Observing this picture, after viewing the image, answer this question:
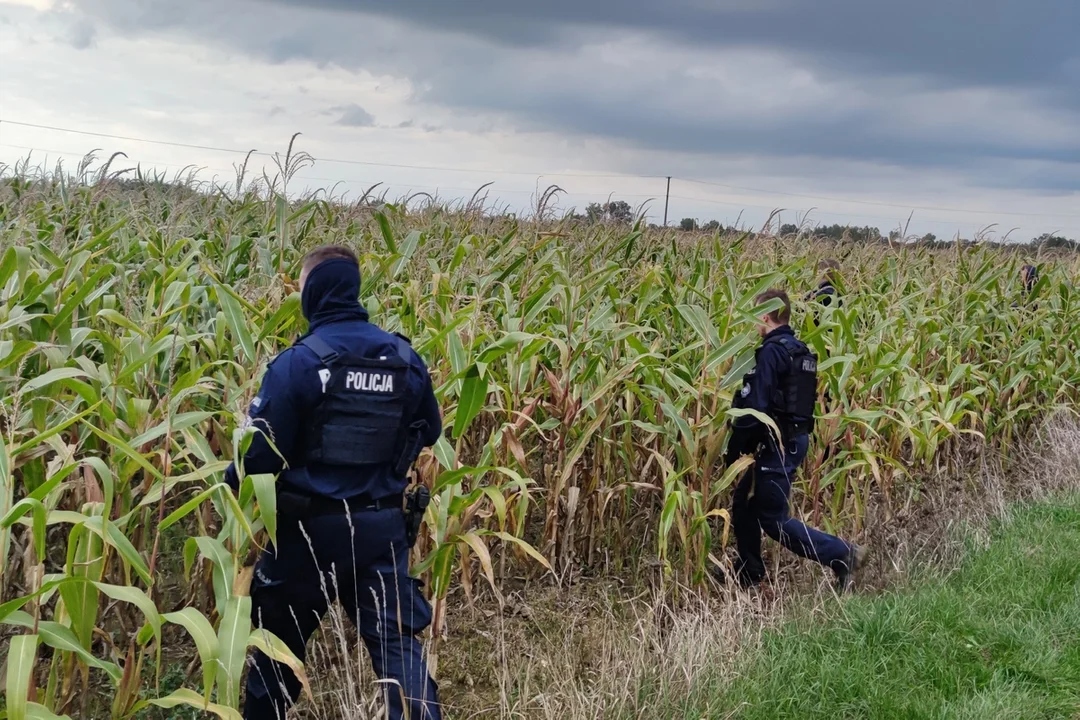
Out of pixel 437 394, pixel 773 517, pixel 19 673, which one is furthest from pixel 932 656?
pixel 19 673

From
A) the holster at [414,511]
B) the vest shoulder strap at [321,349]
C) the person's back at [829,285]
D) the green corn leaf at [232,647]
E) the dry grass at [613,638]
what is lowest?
the dry grass at [613,638]

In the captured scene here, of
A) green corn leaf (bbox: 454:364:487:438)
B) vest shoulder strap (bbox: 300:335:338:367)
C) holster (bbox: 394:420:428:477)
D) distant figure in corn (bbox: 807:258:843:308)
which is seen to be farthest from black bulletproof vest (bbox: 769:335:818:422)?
vest shoulder strap (bbox: 300:335:338:367)

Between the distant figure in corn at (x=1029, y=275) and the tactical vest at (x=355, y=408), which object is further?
the distant figure in corn at (x=1029, y=275)

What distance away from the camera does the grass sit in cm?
344

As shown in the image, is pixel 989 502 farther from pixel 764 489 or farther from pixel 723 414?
pixel 723 414

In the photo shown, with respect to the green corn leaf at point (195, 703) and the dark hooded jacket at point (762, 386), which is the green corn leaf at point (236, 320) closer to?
the green corn leaf at point (195, 703)

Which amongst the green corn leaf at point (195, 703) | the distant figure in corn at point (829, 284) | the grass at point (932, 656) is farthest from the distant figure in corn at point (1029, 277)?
the green corn leaf at point (195, 703)

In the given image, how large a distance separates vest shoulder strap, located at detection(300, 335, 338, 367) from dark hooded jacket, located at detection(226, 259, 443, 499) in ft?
0.06

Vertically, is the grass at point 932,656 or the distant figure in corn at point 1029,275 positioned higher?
the distant figure in corn at point 1029,275

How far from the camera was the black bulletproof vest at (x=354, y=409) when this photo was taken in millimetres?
2914

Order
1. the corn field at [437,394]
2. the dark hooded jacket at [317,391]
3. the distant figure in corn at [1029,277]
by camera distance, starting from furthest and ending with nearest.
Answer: the distant figure in corn at [1029,277]
the dark hooded jacket at [317,391]
the corn field at [437,394]

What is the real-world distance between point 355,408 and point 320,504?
1.14 feet

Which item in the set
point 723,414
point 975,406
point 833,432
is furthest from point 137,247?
point 975,406

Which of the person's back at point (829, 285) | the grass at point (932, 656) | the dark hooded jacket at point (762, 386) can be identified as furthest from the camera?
the person's back at point (829, 285)
